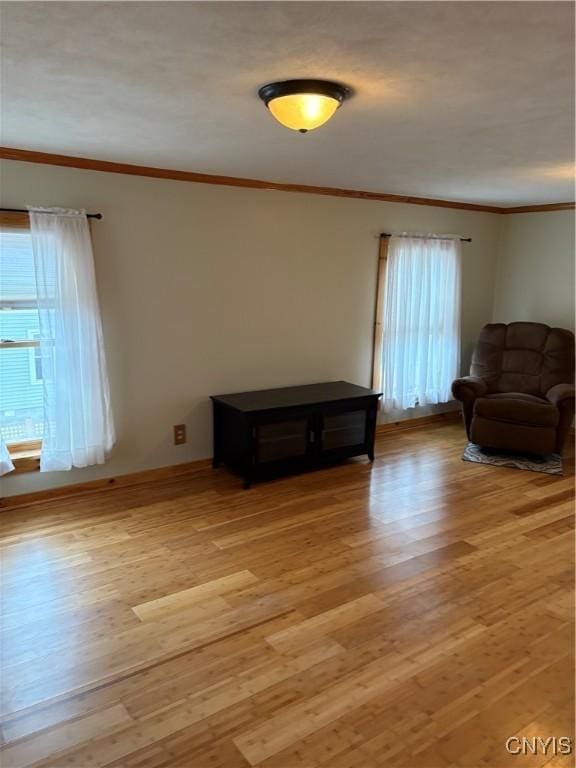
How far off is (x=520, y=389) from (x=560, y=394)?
63cm

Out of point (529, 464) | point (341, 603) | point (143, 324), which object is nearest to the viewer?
point (341, 603)

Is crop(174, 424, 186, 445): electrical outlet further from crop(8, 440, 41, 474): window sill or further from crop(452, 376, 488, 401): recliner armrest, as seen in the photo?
crop(452, 376, 488, 401): recliner armrest

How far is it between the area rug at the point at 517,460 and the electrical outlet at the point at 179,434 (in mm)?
2349

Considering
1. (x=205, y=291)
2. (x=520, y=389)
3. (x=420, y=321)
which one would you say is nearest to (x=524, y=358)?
(x=520, y=389)

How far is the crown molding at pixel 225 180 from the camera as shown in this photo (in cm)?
328

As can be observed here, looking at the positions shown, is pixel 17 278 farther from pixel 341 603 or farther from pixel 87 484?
pixel 341 603

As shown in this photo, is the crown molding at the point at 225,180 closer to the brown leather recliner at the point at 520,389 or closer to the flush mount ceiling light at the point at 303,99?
the brown leather recliner at the point at 520,389

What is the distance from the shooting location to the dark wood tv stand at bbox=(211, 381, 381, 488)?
3941 millimetres

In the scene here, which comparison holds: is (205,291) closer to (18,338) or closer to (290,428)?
(290,428)

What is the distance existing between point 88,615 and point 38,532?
0.97m

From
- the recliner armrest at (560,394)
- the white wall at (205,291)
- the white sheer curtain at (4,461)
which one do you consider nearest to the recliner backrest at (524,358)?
the recliner armrest at (560,394)

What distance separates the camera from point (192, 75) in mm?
1885

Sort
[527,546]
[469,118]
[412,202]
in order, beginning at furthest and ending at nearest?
[412,202] → [527,546] → [469,118]

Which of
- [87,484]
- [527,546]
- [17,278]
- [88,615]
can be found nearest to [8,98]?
[17,278]
